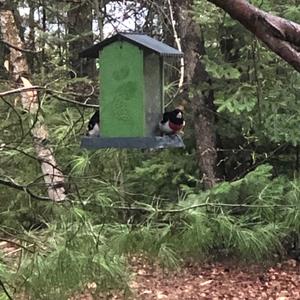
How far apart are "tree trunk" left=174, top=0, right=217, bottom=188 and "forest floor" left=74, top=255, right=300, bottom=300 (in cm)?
67

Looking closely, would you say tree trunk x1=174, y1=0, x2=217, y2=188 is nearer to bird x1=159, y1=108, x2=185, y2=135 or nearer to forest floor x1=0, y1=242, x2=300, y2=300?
forest floor x1=0, y1=242, x2=300, y2=300

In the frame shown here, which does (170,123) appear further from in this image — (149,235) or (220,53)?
(220,53)

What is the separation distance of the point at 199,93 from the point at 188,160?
0.62m

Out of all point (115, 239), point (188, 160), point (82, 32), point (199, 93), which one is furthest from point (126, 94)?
point (82, 32)

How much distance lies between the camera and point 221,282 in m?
4.82

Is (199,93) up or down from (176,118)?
up

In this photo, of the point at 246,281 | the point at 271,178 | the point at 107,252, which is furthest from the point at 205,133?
the point at 107,252

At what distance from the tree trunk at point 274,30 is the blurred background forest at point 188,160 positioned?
4.14 feet

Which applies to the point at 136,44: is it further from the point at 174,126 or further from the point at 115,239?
the point at 115,239

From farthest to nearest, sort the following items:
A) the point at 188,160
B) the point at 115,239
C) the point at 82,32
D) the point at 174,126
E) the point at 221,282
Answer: the point at 82,32, the point at 188,160, the point at 221,282, the point at 115,239, the point at 174,126

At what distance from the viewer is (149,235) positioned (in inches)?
114

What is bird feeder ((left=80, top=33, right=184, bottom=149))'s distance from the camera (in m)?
2.39

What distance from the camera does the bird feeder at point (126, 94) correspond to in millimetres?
2389

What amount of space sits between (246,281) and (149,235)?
7.12ft
